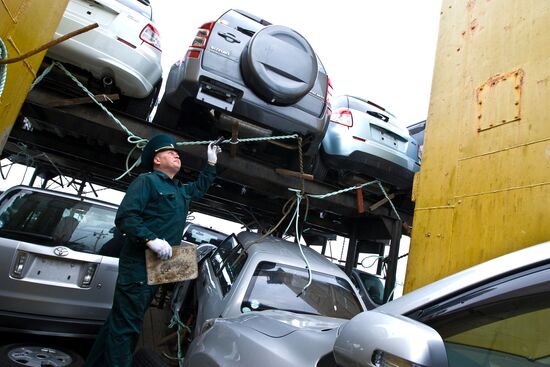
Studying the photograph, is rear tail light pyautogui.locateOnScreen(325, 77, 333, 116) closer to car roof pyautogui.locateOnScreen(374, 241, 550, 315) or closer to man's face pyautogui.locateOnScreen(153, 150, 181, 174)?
man's face pyautogui.locateOnScreen(153, 150, 181, 174)

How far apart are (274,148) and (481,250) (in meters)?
2.88

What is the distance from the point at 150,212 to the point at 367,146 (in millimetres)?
2508

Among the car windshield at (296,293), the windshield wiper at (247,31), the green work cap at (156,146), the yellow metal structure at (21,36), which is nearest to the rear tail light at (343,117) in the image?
the windshield wiper at (247,31)

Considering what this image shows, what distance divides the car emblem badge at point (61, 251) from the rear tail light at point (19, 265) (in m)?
0.19

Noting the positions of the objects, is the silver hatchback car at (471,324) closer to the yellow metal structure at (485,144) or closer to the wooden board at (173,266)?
the yellow metal structure at (485,144)

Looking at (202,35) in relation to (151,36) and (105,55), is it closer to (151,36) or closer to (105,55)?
(151,36)

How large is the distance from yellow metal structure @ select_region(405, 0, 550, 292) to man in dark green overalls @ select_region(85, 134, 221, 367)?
1.77m

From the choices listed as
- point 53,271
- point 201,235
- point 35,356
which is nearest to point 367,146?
point 53,271

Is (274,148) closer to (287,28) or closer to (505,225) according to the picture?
(287,28)

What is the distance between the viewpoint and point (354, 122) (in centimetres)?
420

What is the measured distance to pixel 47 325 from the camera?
9.02 ft

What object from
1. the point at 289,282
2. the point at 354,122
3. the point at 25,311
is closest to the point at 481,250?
the point at 289,282

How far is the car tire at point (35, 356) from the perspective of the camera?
245cm

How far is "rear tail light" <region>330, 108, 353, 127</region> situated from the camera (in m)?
4.21
